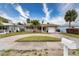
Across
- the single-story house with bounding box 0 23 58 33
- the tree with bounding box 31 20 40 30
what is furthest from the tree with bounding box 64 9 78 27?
the tree with bounding box 31 20 40 30

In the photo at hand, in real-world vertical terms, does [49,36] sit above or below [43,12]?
below

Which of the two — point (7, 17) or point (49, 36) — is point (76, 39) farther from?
A: point (7, 17)

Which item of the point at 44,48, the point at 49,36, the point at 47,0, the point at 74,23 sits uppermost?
the point at 47,0

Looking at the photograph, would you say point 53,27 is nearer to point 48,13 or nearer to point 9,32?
point 48,13

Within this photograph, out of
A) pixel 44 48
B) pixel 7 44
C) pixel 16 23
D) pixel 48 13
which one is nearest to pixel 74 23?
pixel 48 13

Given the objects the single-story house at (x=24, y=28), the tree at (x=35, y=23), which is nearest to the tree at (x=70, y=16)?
the single-story house at (x=24, y=28)

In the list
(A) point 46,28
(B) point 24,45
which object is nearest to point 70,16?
(A) point 46,28

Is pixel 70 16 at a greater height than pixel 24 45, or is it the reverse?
pixel 70 16

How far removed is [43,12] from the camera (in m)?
1.57

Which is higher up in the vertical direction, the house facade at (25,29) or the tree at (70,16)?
the tree at (70,16)

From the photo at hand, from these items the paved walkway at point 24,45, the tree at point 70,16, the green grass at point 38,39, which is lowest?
the paved walkway at point 24,45

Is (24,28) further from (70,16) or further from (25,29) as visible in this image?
(70,16)

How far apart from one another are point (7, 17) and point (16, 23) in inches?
3.8

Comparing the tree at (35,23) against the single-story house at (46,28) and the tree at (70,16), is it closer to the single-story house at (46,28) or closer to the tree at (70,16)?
the single-story house at (46,28)
